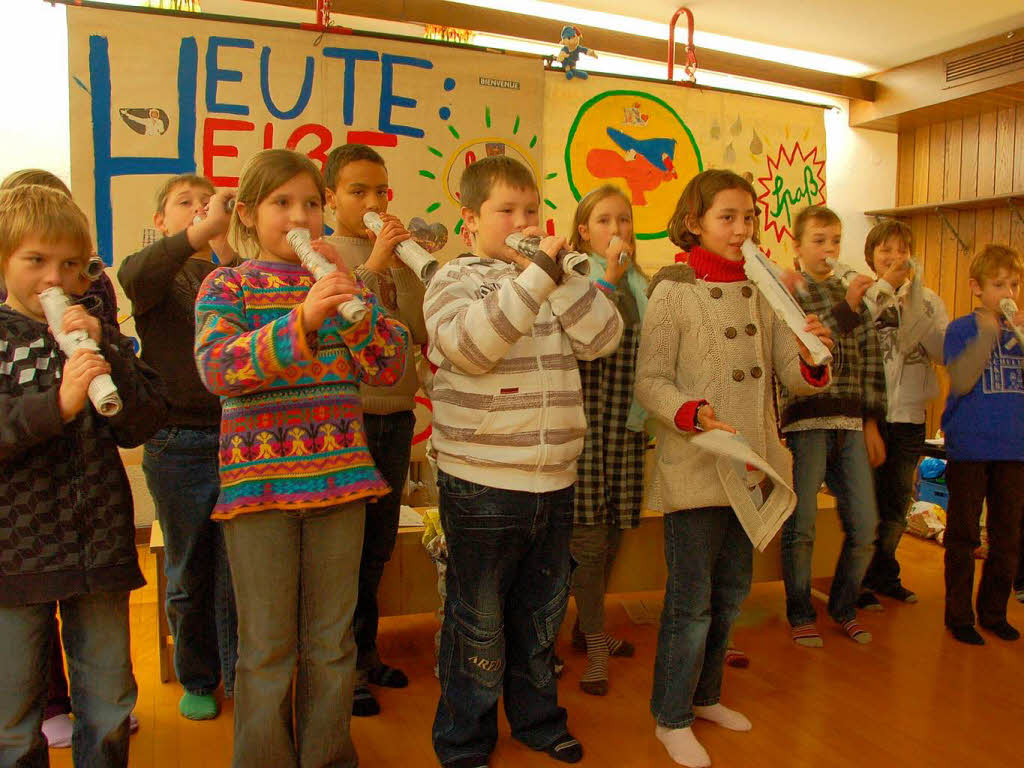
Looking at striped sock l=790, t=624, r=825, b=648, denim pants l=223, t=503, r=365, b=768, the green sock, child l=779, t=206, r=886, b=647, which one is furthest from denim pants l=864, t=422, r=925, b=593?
the green sock

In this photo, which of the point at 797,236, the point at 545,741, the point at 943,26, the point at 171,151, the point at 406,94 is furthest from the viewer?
the point at 943,26

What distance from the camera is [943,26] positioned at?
3.93m

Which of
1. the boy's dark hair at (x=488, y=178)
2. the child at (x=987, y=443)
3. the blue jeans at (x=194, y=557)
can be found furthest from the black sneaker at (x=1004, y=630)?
the blue jeans at (x=194, y=557)

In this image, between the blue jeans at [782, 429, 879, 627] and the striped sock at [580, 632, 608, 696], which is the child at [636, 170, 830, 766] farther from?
the blue jeans at [782, 429, 879, 627]

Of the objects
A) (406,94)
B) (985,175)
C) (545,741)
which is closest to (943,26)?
(985,175)

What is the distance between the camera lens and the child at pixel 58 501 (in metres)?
1.25

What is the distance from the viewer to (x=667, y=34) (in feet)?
13.3

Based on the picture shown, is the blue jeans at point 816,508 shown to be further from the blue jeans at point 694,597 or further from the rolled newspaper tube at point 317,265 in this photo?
the rolled newspaper tube at point 317,265

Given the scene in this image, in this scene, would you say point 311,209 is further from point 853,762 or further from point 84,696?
point 853,762

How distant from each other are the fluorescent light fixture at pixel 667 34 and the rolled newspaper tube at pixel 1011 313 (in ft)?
7.43

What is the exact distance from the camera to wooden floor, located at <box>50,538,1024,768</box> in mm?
1762

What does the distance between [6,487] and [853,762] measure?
1762 mm

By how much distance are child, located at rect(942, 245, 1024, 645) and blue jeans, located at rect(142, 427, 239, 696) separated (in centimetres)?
213

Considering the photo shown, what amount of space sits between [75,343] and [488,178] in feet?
2.65
